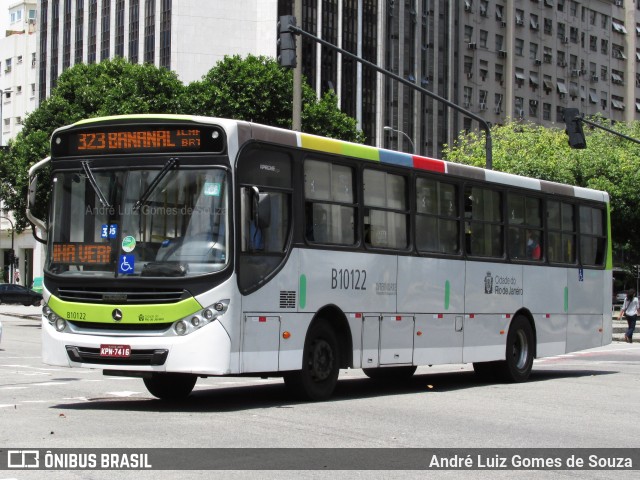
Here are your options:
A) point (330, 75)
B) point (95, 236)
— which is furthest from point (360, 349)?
point (330, 75)

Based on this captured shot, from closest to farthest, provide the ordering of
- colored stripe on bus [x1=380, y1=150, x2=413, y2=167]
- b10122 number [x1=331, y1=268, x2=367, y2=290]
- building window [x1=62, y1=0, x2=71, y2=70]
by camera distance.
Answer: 1. b10122 number [x1=331, y1=268, x2=367, y2=290]
2. colored stripe on bus [x1=380, y1=150, x2=413, y2=167]
3. building window [x1=62, y1=0, x2=71, y2=70]

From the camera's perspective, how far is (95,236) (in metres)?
13.1

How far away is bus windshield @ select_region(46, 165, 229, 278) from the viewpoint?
12680 millimetres

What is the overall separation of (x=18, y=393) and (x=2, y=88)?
84935 mm

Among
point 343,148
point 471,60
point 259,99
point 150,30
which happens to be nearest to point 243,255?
point 343,148

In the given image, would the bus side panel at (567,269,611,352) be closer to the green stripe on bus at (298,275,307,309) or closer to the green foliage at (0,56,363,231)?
the green stripe on bus at (298,275,307,309)

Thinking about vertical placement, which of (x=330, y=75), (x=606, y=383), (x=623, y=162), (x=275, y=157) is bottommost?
(x=606, y=383)

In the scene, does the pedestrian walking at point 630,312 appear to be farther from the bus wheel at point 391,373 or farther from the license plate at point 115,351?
the license plate at point 115,351

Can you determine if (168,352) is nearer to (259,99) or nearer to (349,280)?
(349,280)

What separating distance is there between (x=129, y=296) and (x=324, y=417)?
8.05ft

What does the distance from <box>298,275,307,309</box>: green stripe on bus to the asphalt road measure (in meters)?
1.18

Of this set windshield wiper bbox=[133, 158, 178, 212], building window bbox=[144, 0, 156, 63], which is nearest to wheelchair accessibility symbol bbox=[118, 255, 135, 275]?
windshield wiper bbox=[133, 158, 178, 212]

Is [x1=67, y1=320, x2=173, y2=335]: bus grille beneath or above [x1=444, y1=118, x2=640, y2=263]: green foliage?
beneath

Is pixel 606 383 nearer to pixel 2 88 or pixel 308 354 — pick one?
pixel 308 354
